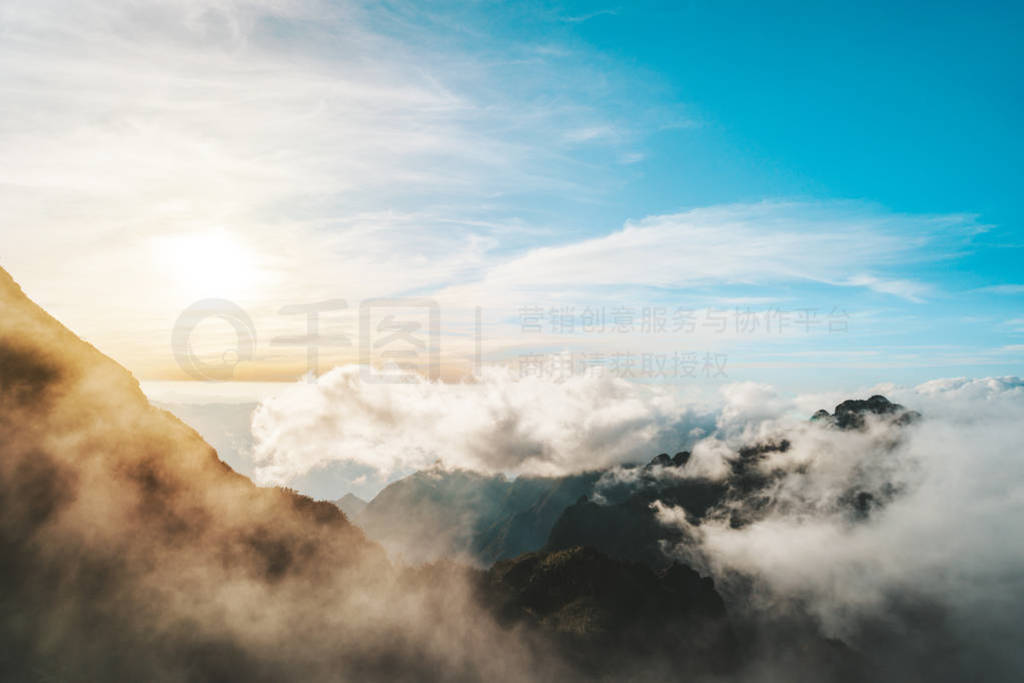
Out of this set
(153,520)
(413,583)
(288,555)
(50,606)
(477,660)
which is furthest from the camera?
(413,583)

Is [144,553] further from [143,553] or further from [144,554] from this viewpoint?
[143,553]

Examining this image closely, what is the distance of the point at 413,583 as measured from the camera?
185500 mm

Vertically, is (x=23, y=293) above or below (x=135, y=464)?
above

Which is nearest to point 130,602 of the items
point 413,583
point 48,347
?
point 48,347

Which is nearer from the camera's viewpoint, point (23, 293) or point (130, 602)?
point (130, 602)

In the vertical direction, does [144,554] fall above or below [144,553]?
below

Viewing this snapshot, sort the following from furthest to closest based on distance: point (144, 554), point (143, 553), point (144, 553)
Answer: point (144, 553), point (144, 554), point (143, 553)

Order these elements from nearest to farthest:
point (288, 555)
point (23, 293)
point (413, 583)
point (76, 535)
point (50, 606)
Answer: point (50, 606) → point (76, 535) → point (23, 293) → point (288, 555) → point (413, 583)

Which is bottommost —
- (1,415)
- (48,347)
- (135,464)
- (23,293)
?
(135,464)

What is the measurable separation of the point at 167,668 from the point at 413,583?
351 ft

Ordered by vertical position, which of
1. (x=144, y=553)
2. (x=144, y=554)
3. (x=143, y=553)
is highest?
(x=143, y=553)

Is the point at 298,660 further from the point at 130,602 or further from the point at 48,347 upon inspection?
the point at 48,347

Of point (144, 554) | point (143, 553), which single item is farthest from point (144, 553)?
point (143, 553)

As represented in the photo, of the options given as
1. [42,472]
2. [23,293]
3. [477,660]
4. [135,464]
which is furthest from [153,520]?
[477,660]
